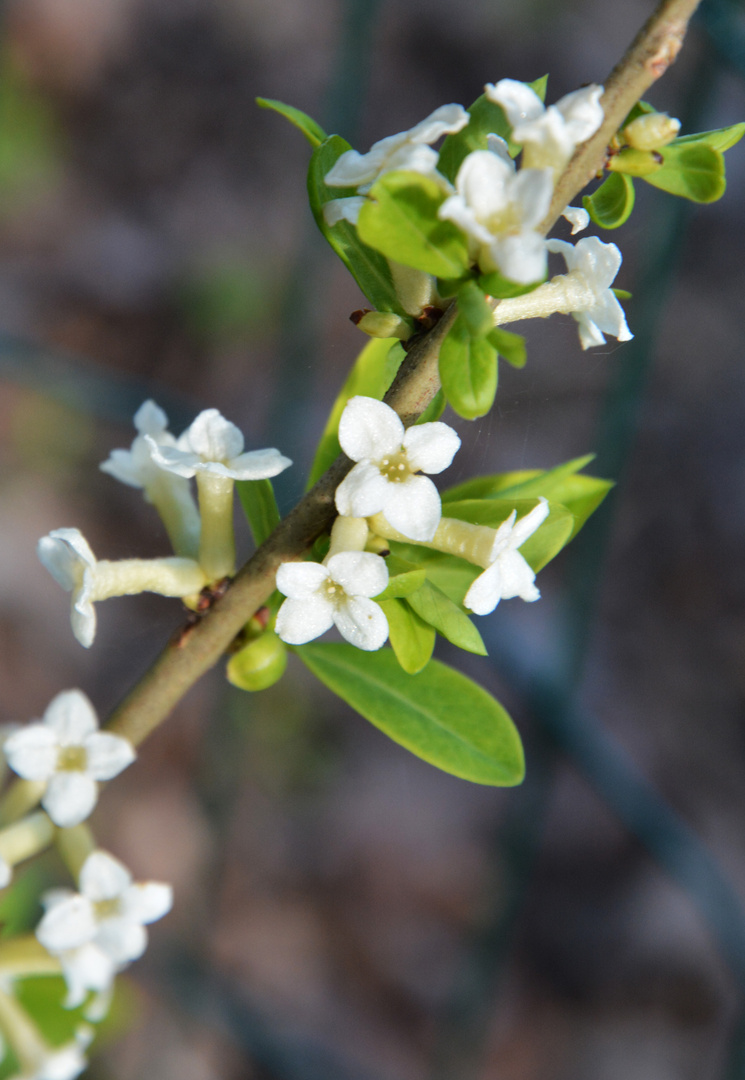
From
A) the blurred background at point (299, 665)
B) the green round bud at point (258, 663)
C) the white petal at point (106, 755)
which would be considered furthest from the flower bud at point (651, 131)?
the blurred background at point (299, 665)

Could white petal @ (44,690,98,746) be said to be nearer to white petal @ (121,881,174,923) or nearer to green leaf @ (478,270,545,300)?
white petal @ (121,881,174,923)

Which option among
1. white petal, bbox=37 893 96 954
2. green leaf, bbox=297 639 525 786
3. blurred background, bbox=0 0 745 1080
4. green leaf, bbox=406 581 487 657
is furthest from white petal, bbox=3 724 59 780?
blurred background, bbox=0 0 745 1080

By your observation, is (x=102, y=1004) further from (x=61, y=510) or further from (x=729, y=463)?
(x=729, y=463)

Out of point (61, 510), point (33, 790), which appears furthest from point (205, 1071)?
point (33, 790)

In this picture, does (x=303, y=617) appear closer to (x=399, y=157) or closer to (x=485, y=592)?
(x=485, y=592)

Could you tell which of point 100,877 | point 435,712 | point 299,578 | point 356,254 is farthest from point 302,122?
point 100,877

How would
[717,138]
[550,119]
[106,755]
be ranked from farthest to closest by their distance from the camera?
1. [106,755]
2. [717,138]
3. [550,119]
